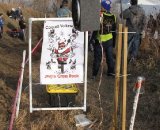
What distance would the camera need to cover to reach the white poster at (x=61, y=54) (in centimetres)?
704

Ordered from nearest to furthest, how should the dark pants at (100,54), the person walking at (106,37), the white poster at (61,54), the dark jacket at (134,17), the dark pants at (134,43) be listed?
1. the white poster at (61,54)
2. the person walking at (106,37)
3. the dark pants at (100,54)
4. the dark jacket at (134,17)
5. the dark pants at (134,43)

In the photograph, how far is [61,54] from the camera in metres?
7.14

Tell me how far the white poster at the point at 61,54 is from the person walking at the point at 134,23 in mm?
3744

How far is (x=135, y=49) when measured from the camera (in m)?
11.1

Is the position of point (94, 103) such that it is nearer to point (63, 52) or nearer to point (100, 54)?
point (63, 52)

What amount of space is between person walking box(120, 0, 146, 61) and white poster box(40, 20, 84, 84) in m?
3.74

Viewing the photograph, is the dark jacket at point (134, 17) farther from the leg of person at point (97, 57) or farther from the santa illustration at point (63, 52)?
the santa illustration at point (63, 52)

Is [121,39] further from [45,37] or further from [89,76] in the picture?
[89,76]

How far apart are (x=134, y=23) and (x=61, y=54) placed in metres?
4.12

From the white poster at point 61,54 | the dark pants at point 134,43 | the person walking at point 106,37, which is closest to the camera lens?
the white poster at point 61,54

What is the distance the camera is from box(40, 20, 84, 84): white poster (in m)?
7.04

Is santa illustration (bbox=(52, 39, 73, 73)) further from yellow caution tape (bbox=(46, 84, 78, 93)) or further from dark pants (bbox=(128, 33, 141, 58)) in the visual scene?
dark pants (bbox=(128, 33, 141, 58))

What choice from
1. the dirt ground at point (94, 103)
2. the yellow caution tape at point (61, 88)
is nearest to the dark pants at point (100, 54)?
the dirt ground at point (94, 103)

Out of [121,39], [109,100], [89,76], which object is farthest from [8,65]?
[121,39]
